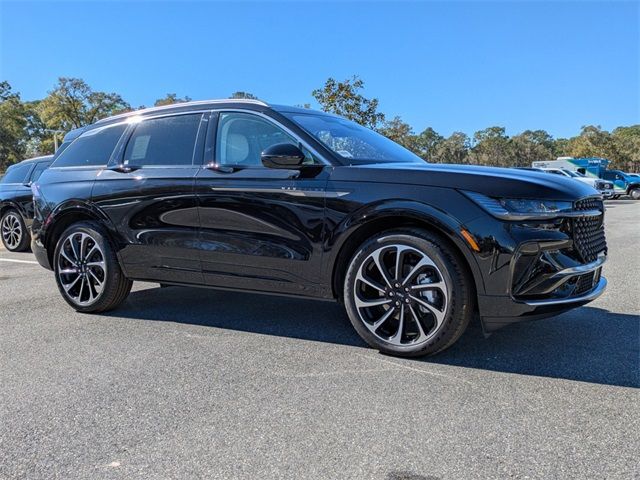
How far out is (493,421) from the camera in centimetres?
266

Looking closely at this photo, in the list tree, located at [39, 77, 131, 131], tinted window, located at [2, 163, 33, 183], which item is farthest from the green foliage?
tinted window, located at [2, 163, 33, 183]

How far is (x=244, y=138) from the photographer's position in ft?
14.0

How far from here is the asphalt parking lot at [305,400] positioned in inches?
90.3

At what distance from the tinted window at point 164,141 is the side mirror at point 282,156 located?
904 millimetres

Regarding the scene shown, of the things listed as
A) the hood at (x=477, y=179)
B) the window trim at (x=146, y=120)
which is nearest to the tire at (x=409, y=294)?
the hood at (x=477, y=179)

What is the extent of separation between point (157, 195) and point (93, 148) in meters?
1.15

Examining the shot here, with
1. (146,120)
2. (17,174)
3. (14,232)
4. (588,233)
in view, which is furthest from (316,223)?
(17,174)

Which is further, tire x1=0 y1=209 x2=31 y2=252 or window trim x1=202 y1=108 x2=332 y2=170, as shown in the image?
tire x1=0 y1=209 x2=31 y2=252

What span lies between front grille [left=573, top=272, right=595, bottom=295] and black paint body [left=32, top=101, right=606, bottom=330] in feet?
0.22

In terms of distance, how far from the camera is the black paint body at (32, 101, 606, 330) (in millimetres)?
3268

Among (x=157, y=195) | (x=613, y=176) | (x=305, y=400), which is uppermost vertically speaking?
(x=613, y=176)

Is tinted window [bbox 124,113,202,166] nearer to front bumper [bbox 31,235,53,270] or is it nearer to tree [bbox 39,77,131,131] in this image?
front bumper [bbox 31,235,53,270]

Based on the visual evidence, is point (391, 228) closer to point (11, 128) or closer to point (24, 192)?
point (24, 192)

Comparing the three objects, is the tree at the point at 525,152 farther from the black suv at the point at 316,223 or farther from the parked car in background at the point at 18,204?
the black suv at the point at 316,223
